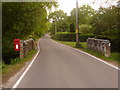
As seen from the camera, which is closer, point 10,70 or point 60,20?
point 10,70

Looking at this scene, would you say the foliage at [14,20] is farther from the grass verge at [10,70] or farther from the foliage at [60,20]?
the foliage at [60,20]

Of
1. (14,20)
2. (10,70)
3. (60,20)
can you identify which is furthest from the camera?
(60,20)

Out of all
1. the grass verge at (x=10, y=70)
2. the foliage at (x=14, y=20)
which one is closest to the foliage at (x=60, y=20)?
the foliage at (x=14, y=20)

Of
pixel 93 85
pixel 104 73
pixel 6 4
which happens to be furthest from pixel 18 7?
pixel 93 85

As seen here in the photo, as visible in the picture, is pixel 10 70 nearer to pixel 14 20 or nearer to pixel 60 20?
pixel 14 20

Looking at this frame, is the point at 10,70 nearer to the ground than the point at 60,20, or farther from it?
nearer to the ground

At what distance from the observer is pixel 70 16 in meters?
89.1

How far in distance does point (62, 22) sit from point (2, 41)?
67.2 meters

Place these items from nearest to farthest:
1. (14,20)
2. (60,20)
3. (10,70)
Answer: (10,70)
(14,20)
(60,20)

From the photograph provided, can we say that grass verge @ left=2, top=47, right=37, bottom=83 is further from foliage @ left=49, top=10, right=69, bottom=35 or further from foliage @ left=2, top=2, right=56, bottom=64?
foliage @ left=49, top=10, right=69, bottom=35

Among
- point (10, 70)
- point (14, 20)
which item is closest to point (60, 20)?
point (14, 20)

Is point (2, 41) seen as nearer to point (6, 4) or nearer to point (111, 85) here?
point (6, 4)

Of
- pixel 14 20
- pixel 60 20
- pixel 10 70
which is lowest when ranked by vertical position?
pixel 10 70

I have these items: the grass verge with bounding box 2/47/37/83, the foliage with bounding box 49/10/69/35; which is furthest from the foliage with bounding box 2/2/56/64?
the foliage with bounding box 49/10/69/35
